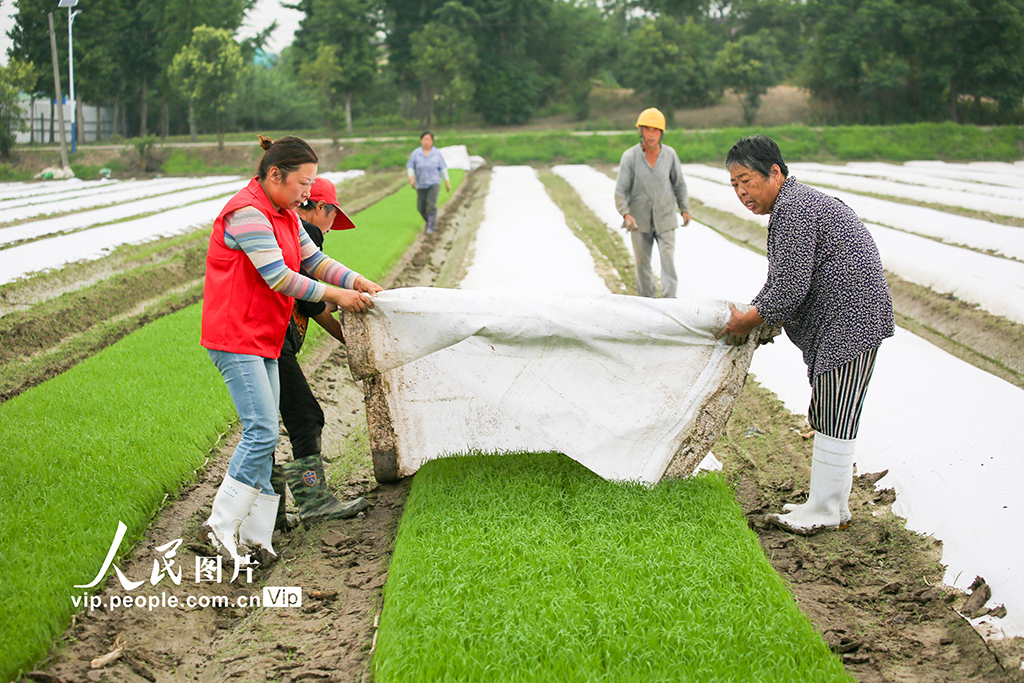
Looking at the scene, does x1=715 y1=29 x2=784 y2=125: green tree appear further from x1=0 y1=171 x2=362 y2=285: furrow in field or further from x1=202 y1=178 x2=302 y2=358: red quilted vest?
x1=202 y1=178 x2=302 y2=358: red quilted vest

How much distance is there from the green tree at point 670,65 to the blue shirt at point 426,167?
33.2m

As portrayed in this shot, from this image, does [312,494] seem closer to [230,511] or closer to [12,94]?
[230,511]

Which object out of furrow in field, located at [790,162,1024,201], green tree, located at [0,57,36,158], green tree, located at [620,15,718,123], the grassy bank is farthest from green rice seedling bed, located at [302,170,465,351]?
green tree, located at [620,15,718,123]

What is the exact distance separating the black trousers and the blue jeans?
0.66 ft

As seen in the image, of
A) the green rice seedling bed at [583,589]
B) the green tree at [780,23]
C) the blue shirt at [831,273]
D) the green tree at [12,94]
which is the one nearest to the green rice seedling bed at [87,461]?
the green rice seedling bed at [583,589]

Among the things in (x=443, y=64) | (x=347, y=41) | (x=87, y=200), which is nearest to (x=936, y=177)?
(x=87, y=200)

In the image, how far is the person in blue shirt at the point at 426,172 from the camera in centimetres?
1142

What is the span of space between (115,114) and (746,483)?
30539 millimetres

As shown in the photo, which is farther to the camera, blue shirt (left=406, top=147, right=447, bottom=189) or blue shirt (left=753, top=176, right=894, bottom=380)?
blue shirt (left=406, top=147, right=447, bottom=189)

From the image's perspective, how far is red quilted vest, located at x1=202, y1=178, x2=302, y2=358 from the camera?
9.78ft

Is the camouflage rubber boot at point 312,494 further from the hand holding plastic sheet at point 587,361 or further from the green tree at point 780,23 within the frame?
the green tree at point 780,23

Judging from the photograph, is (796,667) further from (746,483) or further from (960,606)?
(746,483)

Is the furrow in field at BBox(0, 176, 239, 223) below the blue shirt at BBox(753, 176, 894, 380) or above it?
above

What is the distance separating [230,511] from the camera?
3160 millimetres
